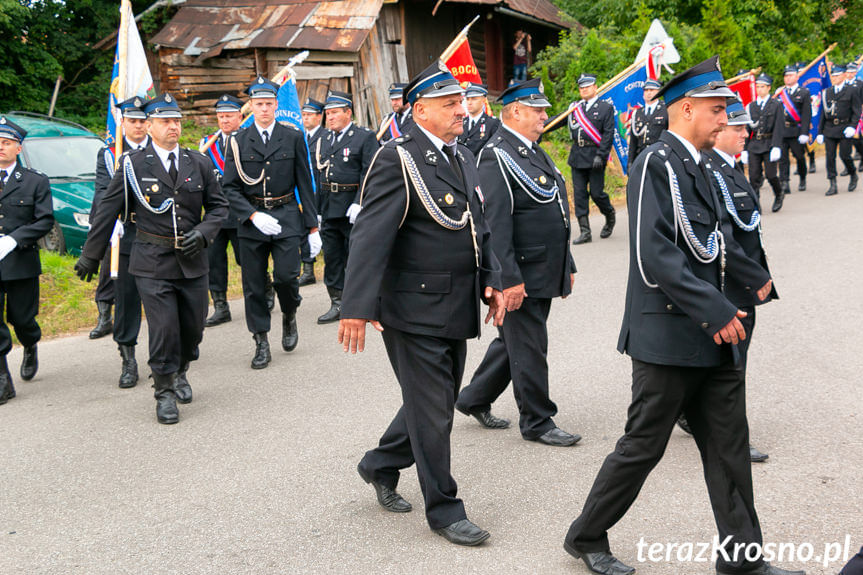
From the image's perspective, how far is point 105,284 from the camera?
7992 millimetres

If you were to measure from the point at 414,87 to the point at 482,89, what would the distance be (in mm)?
6365

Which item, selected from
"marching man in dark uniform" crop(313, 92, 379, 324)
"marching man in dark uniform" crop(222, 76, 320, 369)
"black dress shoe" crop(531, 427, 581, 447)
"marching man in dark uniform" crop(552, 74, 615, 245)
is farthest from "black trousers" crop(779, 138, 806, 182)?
"black dress shoe" crop(531, 427, 581, 447)

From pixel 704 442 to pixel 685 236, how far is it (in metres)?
0.82

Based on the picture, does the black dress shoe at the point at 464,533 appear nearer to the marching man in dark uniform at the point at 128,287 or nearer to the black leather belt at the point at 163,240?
the black leather belt at the point at 163,240

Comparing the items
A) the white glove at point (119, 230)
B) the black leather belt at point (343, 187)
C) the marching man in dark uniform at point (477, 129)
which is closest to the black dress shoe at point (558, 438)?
the white glove at point (119, 230)

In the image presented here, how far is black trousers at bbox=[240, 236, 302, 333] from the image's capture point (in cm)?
713

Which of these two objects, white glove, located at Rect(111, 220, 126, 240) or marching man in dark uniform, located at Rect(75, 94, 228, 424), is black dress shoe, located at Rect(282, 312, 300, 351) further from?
white glove, located at Rect(111, 220, 126, 240)

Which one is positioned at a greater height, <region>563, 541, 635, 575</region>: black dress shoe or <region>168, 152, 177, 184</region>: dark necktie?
<region>168, 152, 177, 184</region>: dark necktie

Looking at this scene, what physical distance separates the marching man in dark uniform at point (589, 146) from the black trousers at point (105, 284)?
247 inches

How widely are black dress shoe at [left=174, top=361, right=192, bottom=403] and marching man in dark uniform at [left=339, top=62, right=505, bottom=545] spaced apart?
9.22ft

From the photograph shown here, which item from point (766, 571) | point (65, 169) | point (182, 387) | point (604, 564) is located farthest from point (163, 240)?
point (65, 169)

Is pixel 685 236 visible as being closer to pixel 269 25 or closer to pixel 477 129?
pixel 477 129

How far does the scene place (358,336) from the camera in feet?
12.3

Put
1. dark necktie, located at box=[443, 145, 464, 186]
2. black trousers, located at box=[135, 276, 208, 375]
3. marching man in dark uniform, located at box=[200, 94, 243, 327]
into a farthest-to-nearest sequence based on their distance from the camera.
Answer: marching man in dark uniform, located at box=[200, 94, 243, 327], black trousers, located at box=[135, 276, 208, 375], dark necktie, located at box=[443, 145, 464, 186]
